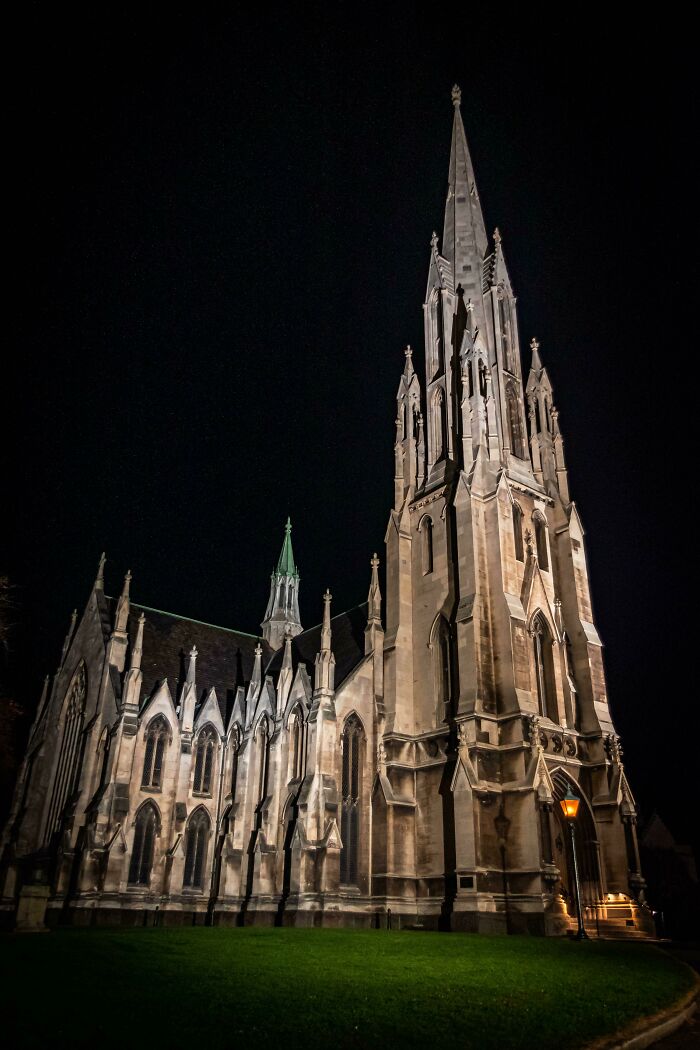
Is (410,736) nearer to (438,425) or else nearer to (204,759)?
(204,759)

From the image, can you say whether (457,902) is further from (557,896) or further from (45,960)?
(45,960)

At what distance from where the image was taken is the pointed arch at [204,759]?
3844cm

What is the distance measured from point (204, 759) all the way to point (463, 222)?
34.4m

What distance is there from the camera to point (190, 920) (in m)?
34.9

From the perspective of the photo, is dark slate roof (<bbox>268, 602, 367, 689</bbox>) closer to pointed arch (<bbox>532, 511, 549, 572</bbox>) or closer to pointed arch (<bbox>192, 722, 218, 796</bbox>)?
pointed arch (<bbox>192, 722, 218, 796</bbox>)

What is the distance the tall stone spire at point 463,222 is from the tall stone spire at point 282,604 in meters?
25.4

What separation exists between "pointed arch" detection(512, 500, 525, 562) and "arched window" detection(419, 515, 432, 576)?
13.7 ft

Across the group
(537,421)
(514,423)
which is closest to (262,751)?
(514,423)

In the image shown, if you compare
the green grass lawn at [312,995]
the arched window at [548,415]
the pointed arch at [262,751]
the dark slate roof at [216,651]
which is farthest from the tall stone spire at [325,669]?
the arched window at [548,415]

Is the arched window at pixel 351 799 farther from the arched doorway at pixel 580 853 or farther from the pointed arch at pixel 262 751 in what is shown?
the arched doorway at pixel 580 853

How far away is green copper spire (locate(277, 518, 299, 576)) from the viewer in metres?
59.4

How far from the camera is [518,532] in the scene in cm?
3600

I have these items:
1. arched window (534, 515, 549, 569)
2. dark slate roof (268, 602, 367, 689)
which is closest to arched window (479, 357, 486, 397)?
arched window (534, 515, 549, 569)

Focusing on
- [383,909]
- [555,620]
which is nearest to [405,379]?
[555,620]
